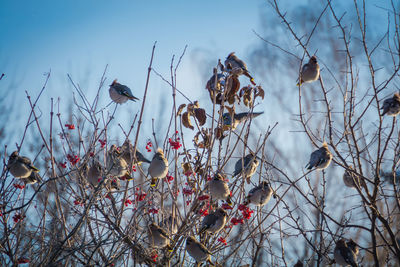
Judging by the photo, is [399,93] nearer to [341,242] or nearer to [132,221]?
[341,242]

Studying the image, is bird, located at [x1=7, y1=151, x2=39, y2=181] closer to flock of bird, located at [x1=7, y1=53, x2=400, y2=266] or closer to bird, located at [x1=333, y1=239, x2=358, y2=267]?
flock of bird, located at [x1=7, y1=53, x2=400, y2=266]

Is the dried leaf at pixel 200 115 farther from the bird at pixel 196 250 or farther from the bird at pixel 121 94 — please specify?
the bird at pixel 121 94

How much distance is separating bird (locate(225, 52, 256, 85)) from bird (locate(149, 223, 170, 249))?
4.40ft

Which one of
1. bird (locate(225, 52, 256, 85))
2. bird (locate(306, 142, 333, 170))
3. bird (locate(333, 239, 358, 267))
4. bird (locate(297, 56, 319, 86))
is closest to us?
bird (locate(225, 52, 256, 85))

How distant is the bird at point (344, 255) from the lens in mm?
3443

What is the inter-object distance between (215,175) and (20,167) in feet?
5.22

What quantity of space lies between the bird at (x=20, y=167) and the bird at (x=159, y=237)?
1159 millimetres

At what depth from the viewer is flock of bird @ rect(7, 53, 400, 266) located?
116 inches

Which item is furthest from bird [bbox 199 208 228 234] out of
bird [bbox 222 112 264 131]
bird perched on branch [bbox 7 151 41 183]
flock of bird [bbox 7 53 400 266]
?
bird perched on branch [bbox 7 151 41 183]

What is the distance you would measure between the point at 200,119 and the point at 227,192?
59cm

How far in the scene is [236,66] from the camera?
3727 mm

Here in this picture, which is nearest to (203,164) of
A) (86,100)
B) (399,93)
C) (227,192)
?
(227,192)

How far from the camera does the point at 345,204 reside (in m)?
6.58

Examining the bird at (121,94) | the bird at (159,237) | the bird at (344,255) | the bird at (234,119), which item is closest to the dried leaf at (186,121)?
the bird at (234,119)
